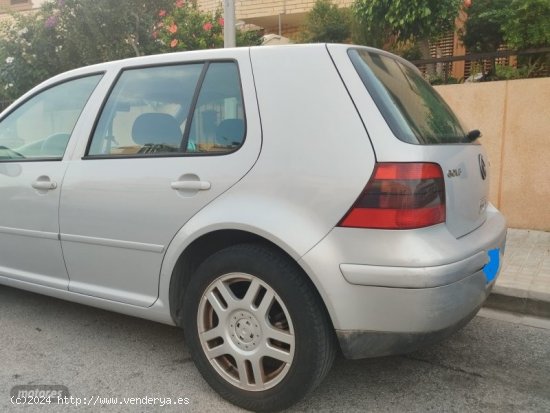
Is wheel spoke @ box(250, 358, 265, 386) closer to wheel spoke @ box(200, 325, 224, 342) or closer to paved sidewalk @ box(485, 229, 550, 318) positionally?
wheel spoke @ box(200, 325, 224, 342)

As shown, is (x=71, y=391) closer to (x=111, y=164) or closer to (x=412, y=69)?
(x=111, y=164)

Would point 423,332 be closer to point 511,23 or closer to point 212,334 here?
point 212,334

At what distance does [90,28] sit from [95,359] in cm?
590

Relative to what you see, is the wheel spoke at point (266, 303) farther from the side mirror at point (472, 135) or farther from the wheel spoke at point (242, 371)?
the side mirror at point (472, 135)

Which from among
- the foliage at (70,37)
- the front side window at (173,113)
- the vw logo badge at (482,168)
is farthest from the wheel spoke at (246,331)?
the foliage at (70,37)

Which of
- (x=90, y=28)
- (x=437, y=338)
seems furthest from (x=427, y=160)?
(x=90, y=28)

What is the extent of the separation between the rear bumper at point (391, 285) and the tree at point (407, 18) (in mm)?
4672

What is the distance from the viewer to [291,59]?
2.40 meters

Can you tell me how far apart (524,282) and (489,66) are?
3.15m

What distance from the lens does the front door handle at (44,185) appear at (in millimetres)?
3053

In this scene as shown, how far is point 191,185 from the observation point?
2.49 meters

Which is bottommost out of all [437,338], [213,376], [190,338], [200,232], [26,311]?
[26,311]

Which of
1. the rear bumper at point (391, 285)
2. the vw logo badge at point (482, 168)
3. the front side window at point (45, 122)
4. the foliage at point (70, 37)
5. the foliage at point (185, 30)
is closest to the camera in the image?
the rear bumper at point (391, 285)

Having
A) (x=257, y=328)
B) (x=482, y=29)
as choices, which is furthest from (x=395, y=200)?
(x=482, y=29)
